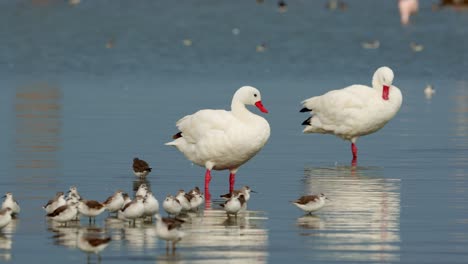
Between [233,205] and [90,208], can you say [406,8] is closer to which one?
[233,205]

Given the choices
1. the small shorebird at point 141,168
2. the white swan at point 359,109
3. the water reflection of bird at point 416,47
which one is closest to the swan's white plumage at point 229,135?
the small shorebird at point 141,168

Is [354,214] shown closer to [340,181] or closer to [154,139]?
[340,181]

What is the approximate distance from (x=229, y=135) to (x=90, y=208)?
3.46 meters

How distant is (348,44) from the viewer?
56.5 meters

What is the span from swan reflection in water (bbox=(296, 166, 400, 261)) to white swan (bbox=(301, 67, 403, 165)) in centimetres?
229

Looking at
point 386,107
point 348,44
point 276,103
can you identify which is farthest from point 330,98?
point 348,44

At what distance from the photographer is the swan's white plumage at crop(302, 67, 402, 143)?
22.9 meters

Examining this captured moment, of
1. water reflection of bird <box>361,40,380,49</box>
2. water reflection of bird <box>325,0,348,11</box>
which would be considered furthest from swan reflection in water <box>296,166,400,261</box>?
water reflection of bird <box>325,0,348,11</box>

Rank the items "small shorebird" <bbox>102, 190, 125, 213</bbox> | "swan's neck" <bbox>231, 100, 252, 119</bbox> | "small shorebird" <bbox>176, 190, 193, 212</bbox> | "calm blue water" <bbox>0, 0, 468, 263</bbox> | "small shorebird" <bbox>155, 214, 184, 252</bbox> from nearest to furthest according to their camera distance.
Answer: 1. "small shorebird" <bbox>155, 214, 184, 252</bbox>
2. "calm blue water" <bbox>0, 0, 468, 263</bbox>
3. "small shorebird" <bbox>102, 190, 125, 213</bbox>
4. "small shorebird" <bbox>176, 190, 193, 212</bbox>
5. "swan's neck" <bbox>231, 100, 252, 119</bbox>

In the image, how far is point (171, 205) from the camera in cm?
1511

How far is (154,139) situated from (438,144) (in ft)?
17.6

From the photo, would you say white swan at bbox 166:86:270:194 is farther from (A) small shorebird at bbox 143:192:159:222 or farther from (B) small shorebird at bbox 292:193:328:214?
(A) small shorebird at bbox 143:192:159:222

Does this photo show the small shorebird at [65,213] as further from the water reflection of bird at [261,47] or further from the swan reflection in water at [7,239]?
the water reflection of bird at [261,47]

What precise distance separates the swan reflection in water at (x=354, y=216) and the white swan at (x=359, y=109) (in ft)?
7.53
